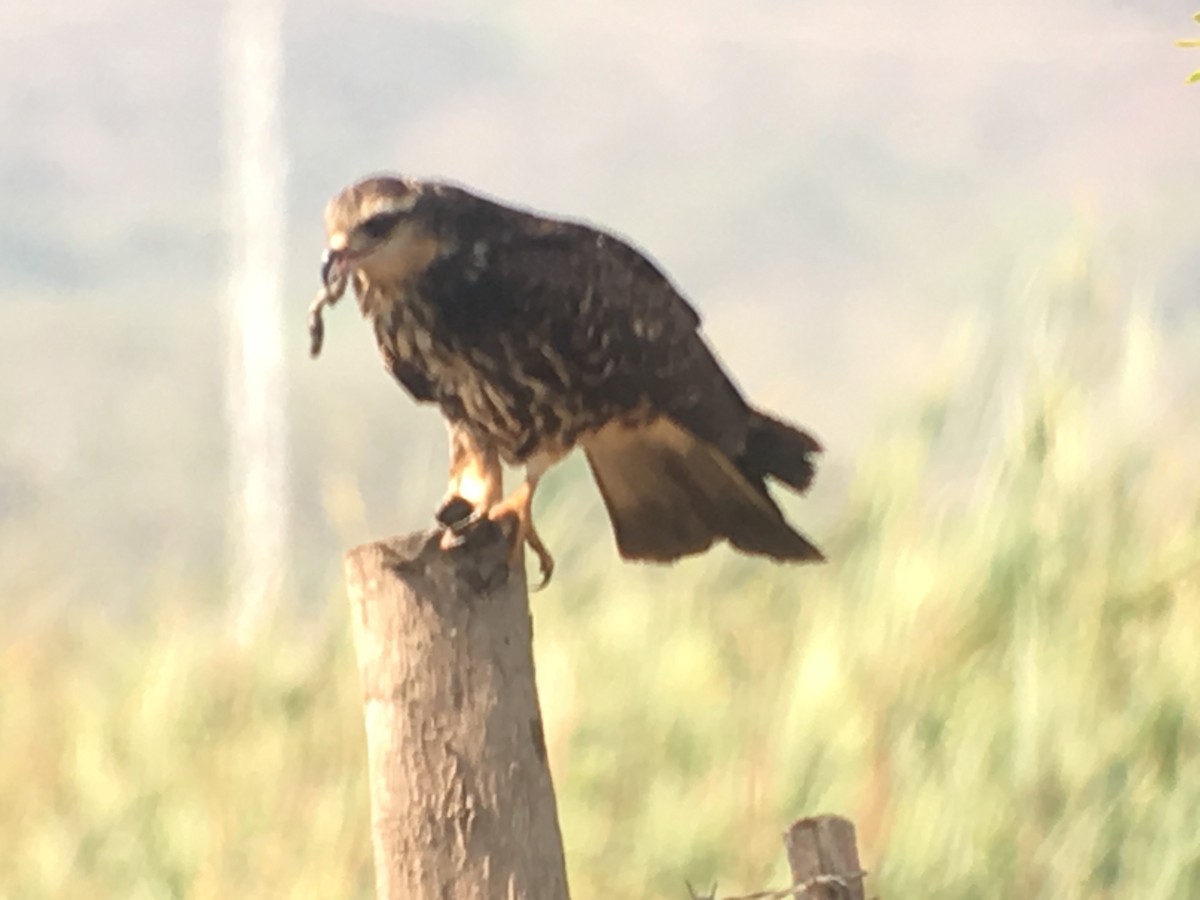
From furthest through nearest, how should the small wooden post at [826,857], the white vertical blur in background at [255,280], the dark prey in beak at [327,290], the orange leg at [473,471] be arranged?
the white vertical blur in background at [255,280] → the orange leg at [473,471] → the dark prey in beak at [327,290] → the small wooden post at [826,857]

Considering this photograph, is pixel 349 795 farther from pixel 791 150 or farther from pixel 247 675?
pixel 791 150

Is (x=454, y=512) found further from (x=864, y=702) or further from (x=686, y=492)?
(x=864, y=702)

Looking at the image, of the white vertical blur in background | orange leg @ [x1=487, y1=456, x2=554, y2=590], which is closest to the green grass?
orange leg @ [x1=487, y1=456, x2=554, y2=590]

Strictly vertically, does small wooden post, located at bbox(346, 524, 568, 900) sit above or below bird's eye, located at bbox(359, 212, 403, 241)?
below

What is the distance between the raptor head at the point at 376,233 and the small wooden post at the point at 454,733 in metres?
0.38

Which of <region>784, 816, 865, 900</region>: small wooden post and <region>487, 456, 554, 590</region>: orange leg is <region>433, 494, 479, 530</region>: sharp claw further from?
<region>784, 816, 865, 900</region>: small wooden post

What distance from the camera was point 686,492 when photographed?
74.3 inches

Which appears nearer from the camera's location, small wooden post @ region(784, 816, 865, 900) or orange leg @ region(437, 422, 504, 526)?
small wooden post @ region(784, 816, 865, 900)

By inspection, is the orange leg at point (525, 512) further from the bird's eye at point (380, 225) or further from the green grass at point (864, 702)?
the green grass at point (864, 702)

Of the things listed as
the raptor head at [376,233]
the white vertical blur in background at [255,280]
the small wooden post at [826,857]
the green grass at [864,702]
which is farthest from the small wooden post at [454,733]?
the white vertical blur in background at [255,280]

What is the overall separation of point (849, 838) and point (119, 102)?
115 inches

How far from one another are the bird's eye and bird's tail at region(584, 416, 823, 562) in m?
0.40

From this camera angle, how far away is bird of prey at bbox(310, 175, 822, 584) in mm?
1638

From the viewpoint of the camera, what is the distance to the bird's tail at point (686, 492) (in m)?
1.83
